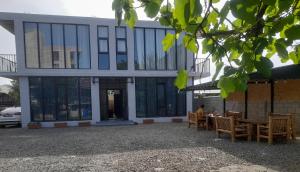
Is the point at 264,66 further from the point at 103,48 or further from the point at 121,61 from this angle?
the point at 103,48

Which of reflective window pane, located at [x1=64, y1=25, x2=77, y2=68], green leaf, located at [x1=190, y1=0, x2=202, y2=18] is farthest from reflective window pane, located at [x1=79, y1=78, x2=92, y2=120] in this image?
green leaf, located at [x1=190, y1=0, x2=202, y2=18]

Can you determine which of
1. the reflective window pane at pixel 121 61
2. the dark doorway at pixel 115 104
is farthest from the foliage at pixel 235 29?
the dark doorway at pixel 115 104

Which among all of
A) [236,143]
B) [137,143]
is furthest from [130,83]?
[236,143]

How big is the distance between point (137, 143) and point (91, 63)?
26.7 ft

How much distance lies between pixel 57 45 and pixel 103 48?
2.86 m

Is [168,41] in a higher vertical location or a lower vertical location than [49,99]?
higher

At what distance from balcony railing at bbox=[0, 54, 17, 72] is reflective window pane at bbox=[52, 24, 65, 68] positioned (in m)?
2.59

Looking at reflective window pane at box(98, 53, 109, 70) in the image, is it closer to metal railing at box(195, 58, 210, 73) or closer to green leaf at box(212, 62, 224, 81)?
metal railing at box(195, 58, 210, 73)

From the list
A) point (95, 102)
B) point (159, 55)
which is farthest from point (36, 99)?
point (159, 55)

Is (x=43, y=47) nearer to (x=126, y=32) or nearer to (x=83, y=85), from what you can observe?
(x=83, y=85)

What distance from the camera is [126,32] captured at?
1548cm

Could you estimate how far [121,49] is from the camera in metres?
15.6

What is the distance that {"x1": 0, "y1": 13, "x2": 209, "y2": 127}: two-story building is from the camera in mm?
14242

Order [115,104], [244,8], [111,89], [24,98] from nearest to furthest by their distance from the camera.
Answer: [244,8], [24,98], [111,89], [115,104]
